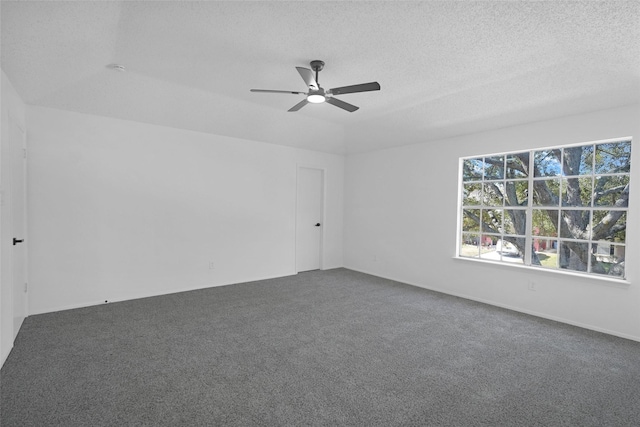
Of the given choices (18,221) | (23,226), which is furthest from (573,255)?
(23,226)

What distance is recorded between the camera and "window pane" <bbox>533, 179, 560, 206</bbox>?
409cm

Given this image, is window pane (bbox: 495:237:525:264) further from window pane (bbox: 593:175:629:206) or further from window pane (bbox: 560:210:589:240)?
window pane (bbox: 593:175:629:206)

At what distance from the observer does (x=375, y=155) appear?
621 cm

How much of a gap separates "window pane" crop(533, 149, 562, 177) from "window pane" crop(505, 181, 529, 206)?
0.72ft

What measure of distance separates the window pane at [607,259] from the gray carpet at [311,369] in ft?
2.47

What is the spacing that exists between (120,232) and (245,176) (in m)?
2.04

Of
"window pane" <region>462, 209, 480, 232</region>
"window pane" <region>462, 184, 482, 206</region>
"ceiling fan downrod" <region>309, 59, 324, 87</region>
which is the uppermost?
"ceiling fan downrod" <region>309, 59, 324, 87</region>

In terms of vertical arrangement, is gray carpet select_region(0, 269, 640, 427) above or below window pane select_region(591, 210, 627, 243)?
below

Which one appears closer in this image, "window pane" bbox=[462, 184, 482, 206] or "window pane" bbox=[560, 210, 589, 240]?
"window pane" bbox=[560, 210, 589, 240]

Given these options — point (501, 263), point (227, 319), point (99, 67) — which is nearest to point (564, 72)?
point (501, 263)

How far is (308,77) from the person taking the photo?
9.18ft

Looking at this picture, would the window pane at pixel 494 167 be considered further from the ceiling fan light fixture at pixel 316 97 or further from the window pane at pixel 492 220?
the ceiling fan light fixture at pixel 316 97

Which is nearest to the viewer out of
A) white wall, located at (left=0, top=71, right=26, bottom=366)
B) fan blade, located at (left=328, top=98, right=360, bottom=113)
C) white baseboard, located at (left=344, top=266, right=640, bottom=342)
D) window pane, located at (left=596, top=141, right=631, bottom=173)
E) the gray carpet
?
the gray carpet

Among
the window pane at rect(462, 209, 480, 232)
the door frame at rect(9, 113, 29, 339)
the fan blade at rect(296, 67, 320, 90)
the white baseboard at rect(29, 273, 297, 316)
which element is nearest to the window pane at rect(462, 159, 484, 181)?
the window pane at rect(462, 209, 480, 232)
